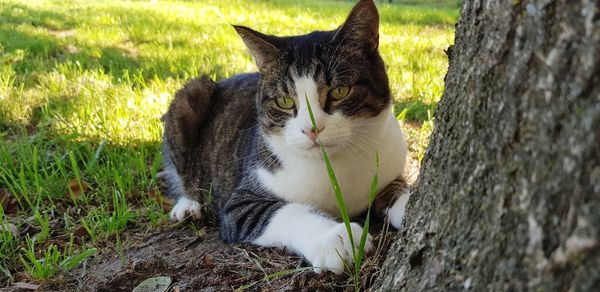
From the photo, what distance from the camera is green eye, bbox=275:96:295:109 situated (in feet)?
6.44

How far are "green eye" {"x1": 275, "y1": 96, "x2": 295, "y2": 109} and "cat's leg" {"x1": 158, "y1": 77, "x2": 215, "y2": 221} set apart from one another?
92cm

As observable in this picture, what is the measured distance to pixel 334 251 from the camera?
1.48 metres

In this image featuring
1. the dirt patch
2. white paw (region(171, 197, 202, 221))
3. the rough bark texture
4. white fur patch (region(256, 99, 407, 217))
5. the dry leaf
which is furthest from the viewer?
white paw (region(171, 197, 202, 221))

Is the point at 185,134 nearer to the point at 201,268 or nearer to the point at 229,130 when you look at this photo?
the point at 229,130

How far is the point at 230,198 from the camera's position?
Answer: 2.28 m

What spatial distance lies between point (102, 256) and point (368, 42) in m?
1.32

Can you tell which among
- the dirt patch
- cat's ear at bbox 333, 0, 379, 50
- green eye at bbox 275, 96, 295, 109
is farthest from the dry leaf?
cat's ear at bbox 333, 0, 379, 50

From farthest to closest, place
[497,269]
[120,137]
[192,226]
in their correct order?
[120,137] → [192,226] → [497,269]

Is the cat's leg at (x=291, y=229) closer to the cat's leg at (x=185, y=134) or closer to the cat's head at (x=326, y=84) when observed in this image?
the cat's head at (x=326, y=84)

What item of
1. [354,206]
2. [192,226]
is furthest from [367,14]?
[192,226]

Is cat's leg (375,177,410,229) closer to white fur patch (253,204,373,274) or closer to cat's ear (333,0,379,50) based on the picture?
white fur patch (253,204,373,274)

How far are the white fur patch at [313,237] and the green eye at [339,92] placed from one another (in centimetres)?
45

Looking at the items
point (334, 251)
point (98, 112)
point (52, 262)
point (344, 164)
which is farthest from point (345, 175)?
point (98, 112)

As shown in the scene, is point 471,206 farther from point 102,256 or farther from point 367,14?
point 102,256
